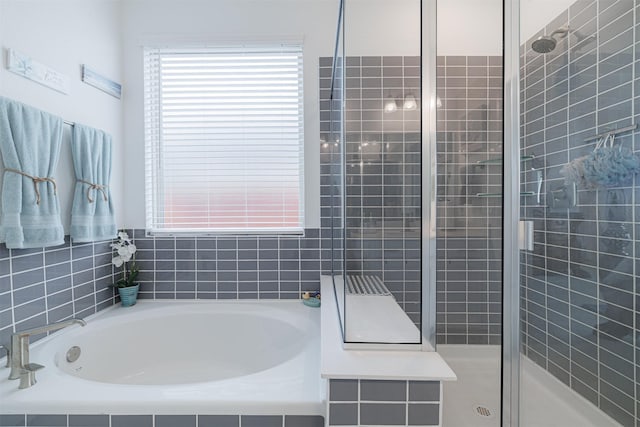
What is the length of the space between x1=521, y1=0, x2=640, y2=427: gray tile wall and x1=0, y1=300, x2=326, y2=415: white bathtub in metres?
0.93

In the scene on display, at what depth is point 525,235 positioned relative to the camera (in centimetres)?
102

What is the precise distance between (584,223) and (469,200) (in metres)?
0.38

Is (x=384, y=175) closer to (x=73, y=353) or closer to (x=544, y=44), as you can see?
(x=544, y=44)

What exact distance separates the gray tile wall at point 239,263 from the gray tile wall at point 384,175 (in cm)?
77

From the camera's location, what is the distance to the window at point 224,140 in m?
1.97

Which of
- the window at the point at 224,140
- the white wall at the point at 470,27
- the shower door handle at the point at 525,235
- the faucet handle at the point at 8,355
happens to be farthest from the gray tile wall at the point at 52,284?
the shower door handle at the point at 525,235

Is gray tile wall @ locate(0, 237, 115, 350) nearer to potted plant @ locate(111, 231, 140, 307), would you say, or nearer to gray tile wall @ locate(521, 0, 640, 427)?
potted plant @ locate(111, 231, 140, 307)

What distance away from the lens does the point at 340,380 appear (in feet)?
2.92

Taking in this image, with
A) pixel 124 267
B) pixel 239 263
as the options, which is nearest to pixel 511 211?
pixel 239 263

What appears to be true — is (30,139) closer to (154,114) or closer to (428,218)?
(154,114)

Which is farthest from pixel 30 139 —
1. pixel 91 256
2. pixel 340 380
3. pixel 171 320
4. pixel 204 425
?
pixel 340 380

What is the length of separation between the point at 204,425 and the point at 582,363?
4.50 ft

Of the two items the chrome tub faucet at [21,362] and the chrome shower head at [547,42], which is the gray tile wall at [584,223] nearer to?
the chrome shower head at [547,42]

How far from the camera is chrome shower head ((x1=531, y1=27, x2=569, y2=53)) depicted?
1021 millimetres
